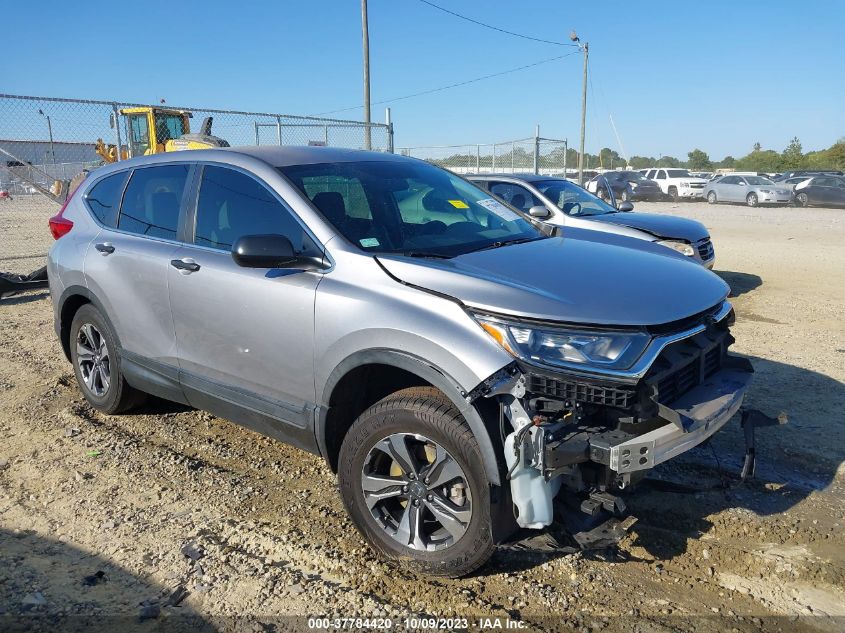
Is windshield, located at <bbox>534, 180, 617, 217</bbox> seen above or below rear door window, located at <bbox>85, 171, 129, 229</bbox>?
below

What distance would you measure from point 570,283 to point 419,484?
3.61 ft

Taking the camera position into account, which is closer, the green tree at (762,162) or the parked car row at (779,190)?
the parked car row at (779,190)

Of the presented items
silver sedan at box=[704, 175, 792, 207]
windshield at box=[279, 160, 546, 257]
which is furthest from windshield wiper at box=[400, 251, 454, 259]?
silver sedan at box=[704, 175, 792, 207]

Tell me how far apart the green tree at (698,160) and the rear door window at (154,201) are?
8279 cm

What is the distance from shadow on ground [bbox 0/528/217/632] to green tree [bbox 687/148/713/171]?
84.3m

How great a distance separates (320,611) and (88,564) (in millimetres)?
1195

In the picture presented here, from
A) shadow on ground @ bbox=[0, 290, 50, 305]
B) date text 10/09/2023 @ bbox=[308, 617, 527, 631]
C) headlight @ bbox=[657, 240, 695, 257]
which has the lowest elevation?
A: date text 10/09/2023 @ bbox=[308, 617, 527, 631]

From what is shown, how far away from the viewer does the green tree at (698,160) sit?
7944 cm

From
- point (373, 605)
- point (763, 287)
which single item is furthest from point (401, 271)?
point (763, 287)

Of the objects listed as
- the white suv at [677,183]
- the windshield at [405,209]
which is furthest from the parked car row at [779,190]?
the windshield at [405,209]

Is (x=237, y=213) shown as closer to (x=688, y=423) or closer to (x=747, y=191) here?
(x=688, y=423)

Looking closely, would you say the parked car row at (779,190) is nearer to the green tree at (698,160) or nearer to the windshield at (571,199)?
the windshield at (571,199)

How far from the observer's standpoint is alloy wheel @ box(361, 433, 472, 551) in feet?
9.58

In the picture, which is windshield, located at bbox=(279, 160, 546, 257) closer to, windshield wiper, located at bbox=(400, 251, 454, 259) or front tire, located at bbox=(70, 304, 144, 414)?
windshield wiper, located at bbox=(400, 251, 454, 259)
